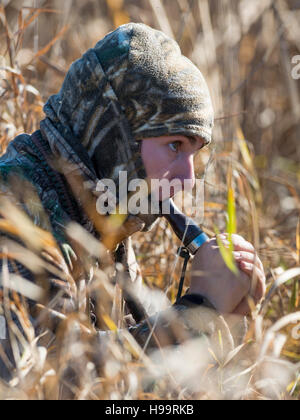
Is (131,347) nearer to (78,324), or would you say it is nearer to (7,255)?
(78,324)

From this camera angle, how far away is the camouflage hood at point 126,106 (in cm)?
178

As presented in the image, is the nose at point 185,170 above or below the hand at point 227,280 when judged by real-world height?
above

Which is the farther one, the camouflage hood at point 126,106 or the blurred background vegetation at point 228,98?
the blurred background vegetation at point 228,98

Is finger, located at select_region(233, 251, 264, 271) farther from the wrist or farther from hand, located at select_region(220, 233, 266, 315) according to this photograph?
the wrist

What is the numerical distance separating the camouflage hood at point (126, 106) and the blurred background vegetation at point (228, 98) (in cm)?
34

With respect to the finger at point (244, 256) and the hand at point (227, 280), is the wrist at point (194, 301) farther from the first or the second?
the finger at point (244, 256)

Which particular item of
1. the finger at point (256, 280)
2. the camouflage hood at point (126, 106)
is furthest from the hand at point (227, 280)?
the camouflage hood at point (126, 106)

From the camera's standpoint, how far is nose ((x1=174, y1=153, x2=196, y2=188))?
1809 mm

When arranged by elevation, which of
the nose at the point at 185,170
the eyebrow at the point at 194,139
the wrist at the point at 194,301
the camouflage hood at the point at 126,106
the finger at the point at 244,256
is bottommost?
the wrist at the point at 194,301

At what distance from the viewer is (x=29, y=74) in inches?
125

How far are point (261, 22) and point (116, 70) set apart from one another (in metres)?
2.71

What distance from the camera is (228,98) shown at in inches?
129

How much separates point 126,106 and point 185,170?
0.24m

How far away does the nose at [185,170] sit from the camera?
1809 mm
